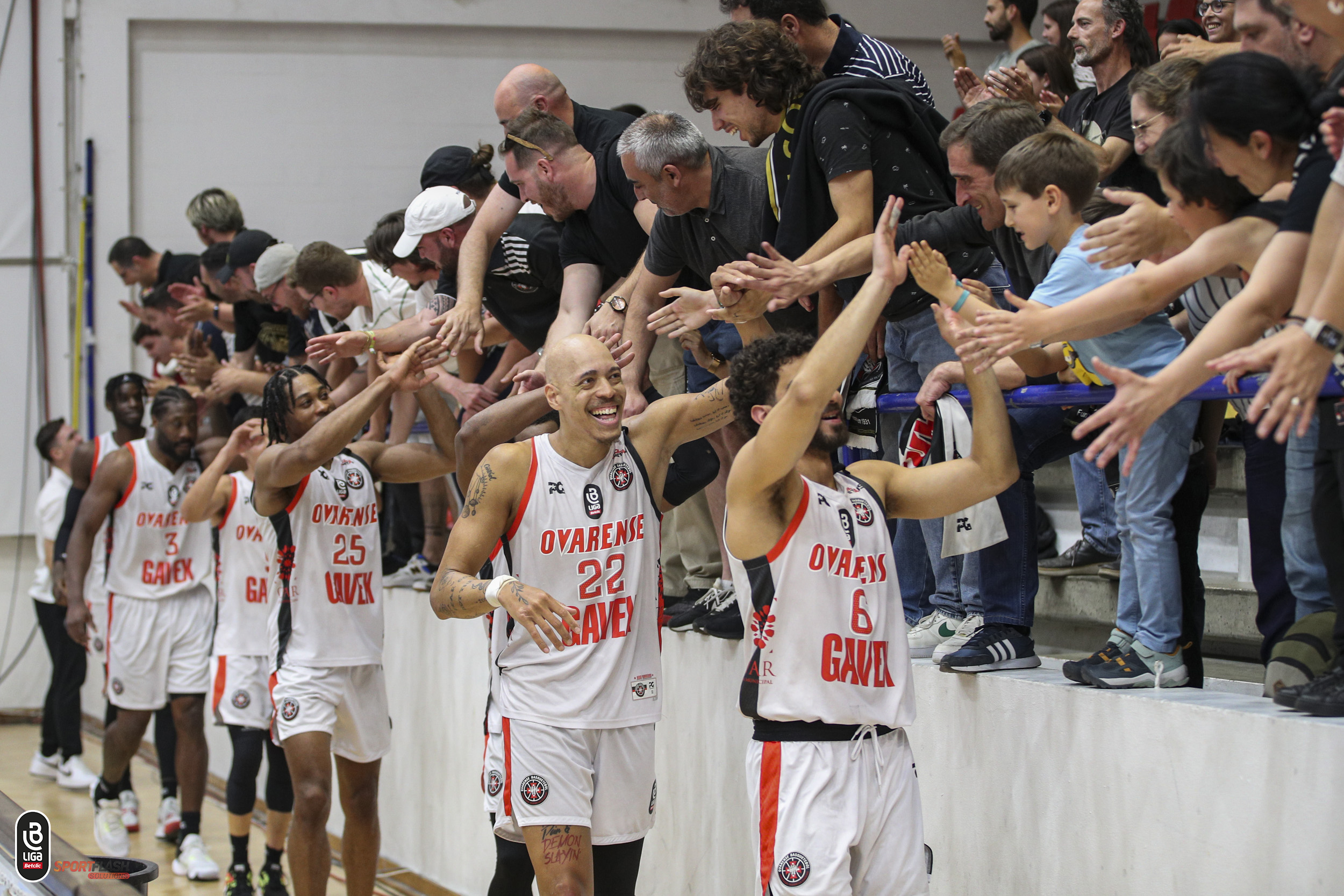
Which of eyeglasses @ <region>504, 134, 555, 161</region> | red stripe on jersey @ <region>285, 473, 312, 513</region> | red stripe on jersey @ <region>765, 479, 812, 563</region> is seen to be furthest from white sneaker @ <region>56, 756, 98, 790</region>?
red stripe on jersey @ <region>765, 479, 812, 563</region>

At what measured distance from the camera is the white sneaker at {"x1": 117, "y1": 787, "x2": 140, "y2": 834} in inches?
289

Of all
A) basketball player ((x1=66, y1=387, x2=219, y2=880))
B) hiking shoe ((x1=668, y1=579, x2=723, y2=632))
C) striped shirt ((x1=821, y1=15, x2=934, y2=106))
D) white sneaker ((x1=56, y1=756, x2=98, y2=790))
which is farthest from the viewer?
white sneaker ((x1=56, y1=756, x2=98, y2=790))

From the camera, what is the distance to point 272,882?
5430 millimetres

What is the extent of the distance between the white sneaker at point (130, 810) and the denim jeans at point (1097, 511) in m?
5.74

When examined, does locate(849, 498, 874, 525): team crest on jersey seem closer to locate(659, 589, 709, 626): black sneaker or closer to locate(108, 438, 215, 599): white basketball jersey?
locate(659, 589, 709, 626): black sneaker

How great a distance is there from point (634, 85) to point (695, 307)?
287 inches

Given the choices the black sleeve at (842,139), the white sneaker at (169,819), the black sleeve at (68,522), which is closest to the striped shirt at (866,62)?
the black sleeve at (842,139)

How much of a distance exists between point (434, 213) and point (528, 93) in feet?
2.09

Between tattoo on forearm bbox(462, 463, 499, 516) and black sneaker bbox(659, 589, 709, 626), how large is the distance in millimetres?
1287

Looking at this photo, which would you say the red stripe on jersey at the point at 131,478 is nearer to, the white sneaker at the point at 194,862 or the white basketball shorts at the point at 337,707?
the white sneaker at the point at 194,862

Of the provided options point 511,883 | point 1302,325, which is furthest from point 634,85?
point 1302,325

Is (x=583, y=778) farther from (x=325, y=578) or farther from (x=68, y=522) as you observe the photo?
(x=68, y=522)

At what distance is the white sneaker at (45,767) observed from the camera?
8.86 meters

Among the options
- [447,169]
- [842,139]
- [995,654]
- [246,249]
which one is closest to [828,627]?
[995,654]
